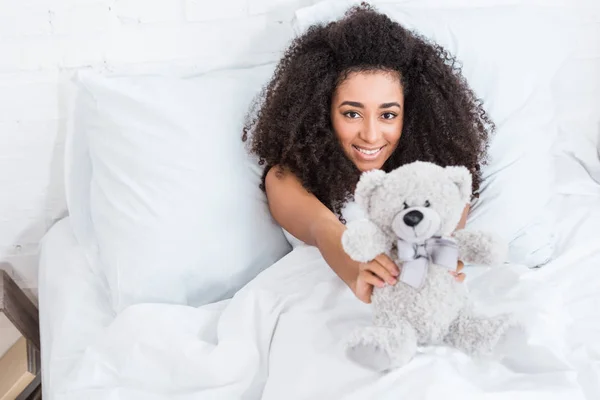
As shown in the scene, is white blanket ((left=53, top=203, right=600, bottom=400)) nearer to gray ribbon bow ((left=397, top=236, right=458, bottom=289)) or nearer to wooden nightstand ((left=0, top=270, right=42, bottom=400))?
gray ribbon bow ((left=397, top=236, right=458, bottom=289))

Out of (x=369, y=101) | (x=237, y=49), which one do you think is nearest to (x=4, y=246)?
(x=237, y=49)

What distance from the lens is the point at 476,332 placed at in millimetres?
783

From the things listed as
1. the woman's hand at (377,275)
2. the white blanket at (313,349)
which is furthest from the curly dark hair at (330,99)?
the woman's hand at (377,275)

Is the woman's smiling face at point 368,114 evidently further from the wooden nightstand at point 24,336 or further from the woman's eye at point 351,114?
the wooden nightstand at point 24,336

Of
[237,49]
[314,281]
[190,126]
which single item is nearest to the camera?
[314,281]

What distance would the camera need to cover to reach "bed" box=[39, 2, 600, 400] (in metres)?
0.82

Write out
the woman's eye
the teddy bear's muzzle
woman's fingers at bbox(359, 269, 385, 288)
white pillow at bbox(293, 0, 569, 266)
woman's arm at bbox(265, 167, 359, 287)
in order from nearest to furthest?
the teddy bear's muzzle, woman's fingers at bbox(359, 269, 385, 288), woman's arm at bbox(265, 167, 359, 287), the woman's eye, white pillow at bbox(293, 0, 569, 266)

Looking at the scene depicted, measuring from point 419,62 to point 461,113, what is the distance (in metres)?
0.11

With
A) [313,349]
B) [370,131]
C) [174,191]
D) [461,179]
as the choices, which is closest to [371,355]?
[313,349]

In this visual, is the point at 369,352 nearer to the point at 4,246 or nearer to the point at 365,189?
the point at 365,189

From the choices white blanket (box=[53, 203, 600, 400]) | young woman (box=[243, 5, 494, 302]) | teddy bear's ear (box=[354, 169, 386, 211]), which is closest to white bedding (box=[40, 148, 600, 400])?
white blanket (box=[53, 203, 600, 400])

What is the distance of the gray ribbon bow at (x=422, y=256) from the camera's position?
739mm

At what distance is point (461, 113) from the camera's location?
1.08 metres

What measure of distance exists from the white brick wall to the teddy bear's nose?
2.22ft
